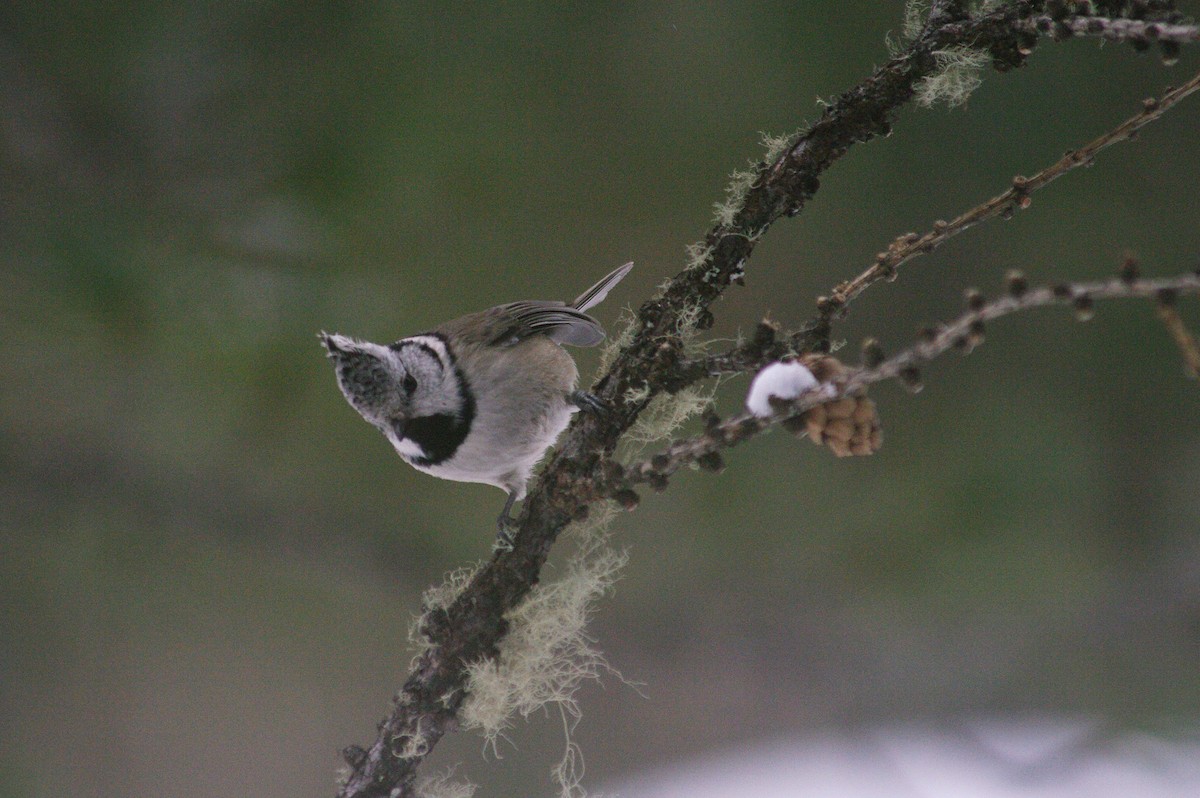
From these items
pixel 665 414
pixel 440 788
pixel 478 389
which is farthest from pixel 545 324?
pixel 440 788

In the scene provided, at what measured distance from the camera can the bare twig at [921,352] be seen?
404 mm

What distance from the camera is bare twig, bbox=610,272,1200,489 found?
0.40m

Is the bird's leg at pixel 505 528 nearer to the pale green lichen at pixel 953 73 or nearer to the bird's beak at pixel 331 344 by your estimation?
the bird's beak at pixel 331 344

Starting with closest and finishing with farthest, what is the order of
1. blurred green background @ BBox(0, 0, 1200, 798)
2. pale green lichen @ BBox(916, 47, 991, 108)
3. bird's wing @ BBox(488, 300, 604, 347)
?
1. pale green lichen @ BBox(916, 47, 991, 108)
2. bird's wing @ BBox(488, 300, 604, 347)
3. blurred green background @ BBox(0, 0, 1200, 798)

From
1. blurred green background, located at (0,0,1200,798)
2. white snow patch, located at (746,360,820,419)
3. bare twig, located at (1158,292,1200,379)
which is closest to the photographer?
bare twig, located at (1158,292,1200,379)

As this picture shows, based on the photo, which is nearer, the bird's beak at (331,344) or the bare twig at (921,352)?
the bare twig at (921,352)

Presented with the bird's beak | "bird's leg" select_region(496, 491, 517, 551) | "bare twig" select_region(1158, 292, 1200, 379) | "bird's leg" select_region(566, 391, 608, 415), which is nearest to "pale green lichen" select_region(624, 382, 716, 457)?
"bird's leg" select_region(566, 391, 608, 415)

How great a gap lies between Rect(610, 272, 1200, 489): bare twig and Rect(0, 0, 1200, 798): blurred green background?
694 millimetres

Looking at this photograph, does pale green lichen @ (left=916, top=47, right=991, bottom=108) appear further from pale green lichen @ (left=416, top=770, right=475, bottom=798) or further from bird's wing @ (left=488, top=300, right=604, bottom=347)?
pale green lichen @ (left=416, top=770, right=475, bottom=798)

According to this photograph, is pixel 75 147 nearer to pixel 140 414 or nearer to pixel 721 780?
pixel 140 414

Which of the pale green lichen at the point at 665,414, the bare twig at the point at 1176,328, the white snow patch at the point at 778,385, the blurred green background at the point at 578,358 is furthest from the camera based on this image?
the blurred green background at the point at 578,358

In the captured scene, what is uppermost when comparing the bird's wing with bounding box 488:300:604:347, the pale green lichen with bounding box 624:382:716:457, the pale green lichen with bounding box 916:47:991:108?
the bird's wing with bounding box 488:300:604:347

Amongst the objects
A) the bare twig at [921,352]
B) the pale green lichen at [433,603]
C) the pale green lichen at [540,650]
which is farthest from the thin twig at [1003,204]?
the pale green lichen at [433,603]

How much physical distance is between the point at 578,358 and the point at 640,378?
0.56m
